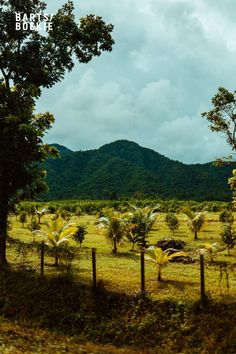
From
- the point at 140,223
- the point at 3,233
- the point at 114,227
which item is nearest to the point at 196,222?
the point at 140,223

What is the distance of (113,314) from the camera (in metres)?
14.6

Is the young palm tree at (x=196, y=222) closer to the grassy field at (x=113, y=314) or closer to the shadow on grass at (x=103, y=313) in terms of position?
the grassy field at (x=113, y=314)

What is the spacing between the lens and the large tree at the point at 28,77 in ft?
65.0

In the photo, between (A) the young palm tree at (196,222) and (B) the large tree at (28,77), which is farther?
(A) the young palm tree at (196,222)

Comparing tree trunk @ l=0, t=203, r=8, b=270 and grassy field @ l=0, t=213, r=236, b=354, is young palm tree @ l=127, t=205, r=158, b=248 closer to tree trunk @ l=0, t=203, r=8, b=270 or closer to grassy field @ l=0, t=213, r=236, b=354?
grassy field @ l=0, t=213, r=236, b=354

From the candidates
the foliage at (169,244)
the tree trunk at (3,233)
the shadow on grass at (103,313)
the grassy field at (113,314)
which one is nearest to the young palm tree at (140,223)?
the foliage at (169,244)

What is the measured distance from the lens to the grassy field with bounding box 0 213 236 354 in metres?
12.5

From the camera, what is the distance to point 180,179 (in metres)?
194

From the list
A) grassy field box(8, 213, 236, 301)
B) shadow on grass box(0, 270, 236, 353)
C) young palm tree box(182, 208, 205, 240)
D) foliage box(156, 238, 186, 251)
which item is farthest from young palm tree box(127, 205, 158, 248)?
shadow on grass box(0, 270, 236, 353)

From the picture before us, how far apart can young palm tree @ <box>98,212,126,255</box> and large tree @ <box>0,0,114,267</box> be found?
892 centimetres

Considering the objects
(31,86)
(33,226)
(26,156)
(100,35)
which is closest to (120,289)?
(26,156)

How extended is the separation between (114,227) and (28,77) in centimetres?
1308

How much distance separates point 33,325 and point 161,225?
38.9 meters

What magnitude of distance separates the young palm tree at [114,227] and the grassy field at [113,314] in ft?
31.0
